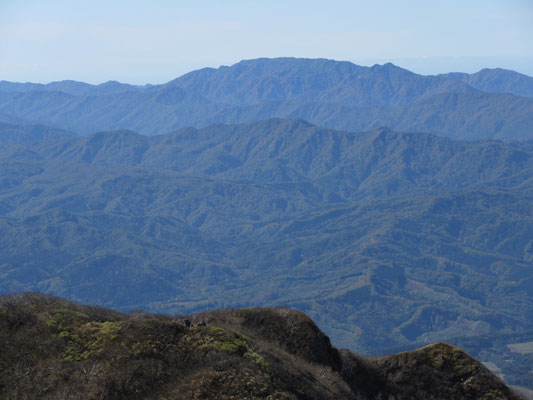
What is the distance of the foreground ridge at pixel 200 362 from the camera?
26375 millimetres

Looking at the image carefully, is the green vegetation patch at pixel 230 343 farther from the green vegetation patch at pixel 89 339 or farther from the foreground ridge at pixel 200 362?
the green vegetation patch at pixel 89 339

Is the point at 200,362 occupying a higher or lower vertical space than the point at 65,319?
higher

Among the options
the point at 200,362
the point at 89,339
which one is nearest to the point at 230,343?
the point at 200,362

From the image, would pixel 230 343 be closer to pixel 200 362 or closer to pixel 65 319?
pixel 200 362

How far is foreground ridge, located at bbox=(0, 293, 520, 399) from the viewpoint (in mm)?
26375

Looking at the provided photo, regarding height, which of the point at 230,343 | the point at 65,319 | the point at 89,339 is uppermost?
the point at 230,343

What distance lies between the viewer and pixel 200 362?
2795cm

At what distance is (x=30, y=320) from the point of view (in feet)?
110

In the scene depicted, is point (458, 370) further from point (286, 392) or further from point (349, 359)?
point (286, 392)

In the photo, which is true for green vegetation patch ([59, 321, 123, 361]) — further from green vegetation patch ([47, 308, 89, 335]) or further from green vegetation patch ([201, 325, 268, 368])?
green vegetation patch ([201, 325, 268, 368])

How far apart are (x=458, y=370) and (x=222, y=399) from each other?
21761 millimetres

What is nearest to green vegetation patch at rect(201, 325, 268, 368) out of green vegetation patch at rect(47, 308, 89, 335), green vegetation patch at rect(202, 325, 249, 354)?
green vegetation patch at rect(202, 325, 249, 354)

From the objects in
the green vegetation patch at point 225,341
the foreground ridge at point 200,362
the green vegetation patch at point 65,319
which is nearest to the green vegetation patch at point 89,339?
the foreground ridge at point 200,362

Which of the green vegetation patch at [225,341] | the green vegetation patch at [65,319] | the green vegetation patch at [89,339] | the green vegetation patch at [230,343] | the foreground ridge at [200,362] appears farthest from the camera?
the green vegetation patch at [65,319]
